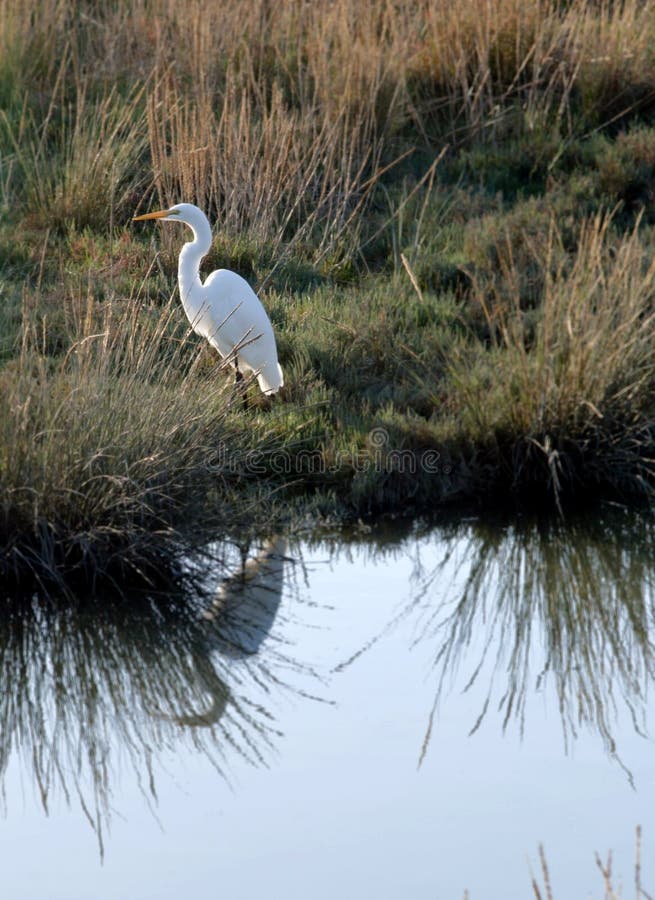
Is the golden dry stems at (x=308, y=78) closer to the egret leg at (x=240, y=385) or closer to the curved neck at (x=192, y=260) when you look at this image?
the curved neck at (x=192, y=260)

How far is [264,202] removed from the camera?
22.3ft

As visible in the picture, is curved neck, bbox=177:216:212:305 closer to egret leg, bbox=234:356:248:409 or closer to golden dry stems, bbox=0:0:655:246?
egret leg, bbox=234:356:248:409

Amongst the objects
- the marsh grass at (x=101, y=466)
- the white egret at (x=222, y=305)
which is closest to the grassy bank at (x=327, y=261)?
the marsh grass at (x=101, y=466)

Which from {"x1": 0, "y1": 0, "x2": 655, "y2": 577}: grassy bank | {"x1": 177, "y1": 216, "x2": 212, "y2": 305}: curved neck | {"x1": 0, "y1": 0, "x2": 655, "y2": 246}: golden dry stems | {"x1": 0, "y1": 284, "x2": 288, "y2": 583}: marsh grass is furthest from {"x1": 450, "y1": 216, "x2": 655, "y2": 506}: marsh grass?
{"x1": 0, "y1": 0, "x2": 655, "y2": 246}: golden dry stems

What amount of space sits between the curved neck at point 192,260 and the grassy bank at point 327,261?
194mm

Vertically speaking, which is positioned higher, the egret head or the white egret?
the egret head

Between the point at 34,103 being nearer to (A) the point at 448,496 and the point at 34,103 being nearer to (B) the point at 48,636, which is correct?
(A) the point at 448,496

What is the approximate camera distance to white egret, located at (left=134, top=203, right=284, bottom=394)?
219 inches

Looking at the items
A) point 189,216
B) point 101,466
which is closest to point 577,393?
point 101,466

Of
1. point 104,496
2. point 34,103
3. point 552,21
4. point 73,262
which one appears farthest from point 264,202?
point 104,496

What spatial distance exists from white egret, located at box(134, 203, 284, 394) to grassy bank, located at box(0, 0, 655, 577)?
15 centimetres

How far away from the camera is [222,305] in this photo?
5.68 metres

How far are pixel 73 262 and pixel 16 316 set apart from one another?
77 cm

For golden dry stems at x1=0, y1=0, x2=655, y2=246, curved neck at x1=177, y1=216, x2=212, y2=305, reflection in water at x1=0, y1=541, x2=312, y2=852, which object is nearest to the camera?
reflection in water at x1=0, y1=541, x2=312, y2=852
